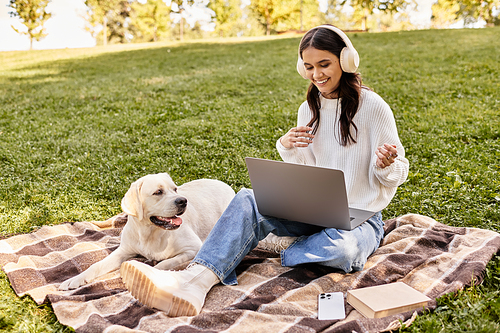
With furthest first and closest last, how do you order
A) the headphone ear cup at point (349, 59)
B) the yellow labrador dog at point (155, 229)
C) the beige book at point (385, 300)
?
the yellow labrador dog at point (155, 229)
the headphone ear cup at point (349, 59)
the beige book at point (385, 300)

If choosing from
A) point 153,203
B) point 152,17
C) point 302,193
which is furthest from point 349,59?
point 152,17

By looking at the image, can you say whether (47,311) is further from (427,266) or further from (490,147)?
(490,147)

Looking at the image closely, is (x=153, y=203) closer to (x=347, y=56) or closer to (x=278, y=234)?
(x=278, y=234)

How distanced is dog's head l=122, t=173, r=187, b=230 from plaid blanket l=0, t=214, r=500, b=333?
59 centimetres

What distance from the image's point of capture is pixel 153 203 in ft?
11.1

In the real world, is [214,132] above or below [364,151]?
below

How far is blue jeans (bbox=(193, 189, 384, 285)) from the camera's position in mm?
2996

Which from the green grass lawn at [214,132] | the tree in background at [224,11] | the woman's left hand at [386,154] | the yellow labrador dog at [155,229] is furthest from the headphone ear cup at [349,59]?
the tree in background at [224,11]

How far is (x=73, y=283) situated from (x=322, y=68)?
105 inches

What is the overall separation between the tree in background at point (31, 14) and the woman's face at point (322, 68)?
3859 centimetres

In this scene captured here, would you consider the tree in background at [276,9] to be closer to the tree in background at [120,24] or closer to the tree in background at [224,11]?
the tree in background at [224,11]

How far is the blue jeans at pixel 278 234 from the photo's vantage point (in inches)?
118

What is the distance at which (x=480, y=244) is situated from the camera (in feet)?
11.2

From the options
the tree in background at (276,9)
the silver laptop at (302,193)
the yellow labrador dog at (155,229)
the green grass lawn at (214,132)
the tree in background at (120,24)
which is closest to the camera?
the silver laptop at (302,193)
